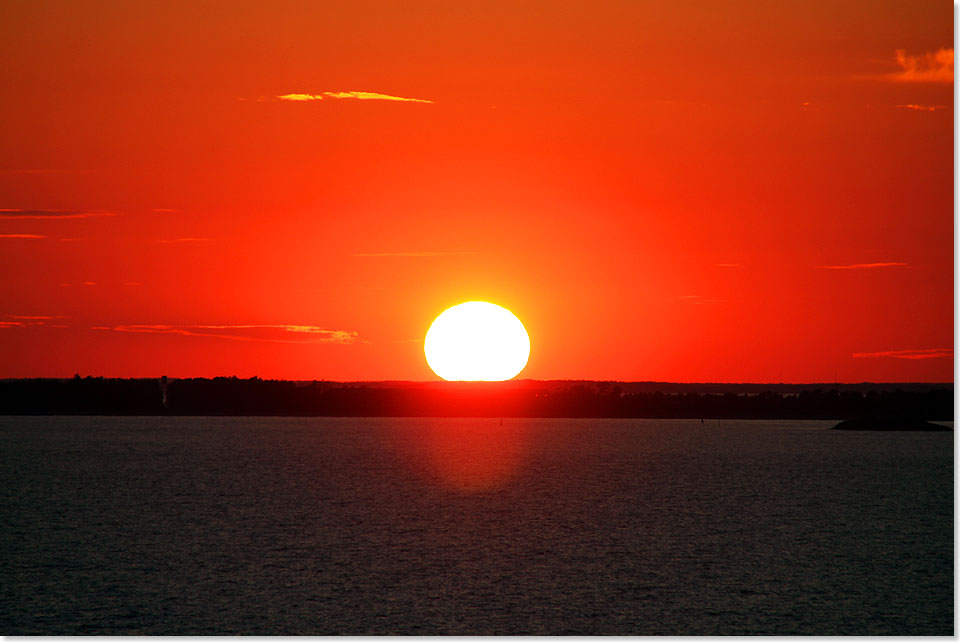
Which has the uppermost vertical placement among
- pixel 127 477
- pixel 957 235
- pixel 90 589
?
pixel 957 235

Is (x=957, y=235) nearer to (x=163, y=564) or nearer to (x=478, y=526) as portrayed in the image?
(x=163, y=564)

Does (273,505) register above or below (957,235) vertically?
below

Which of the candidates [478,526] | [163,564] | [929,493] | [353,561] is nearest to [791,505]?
[929,493]

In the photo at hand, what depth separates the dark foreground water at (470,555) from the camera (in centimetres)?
4416

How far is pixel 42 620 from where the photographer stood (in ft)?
139

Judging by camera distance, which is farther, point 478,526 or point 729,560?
point 478,526

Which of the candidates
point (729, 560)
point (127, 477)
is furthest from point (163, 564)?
point (127, 477)

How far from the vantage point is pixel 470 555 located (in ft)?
198

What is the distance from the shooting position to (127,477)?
387 ft

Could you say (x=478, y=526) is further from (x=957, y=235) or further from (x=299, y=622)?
(x=957, y=235)

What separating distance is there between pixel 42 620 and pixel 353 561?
58.9 ft

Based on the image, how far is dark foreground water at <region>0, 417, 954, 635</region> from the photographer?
44.2 m

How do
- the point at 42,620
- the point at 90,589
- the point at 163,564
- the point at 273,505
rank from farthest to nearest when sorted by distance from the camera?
the point at 273,505
the point at 163,564
the point at 90,589
the point at 42,620

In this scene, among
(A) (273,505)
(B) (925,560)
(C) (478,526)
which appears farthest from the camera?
(A) (273,505)
